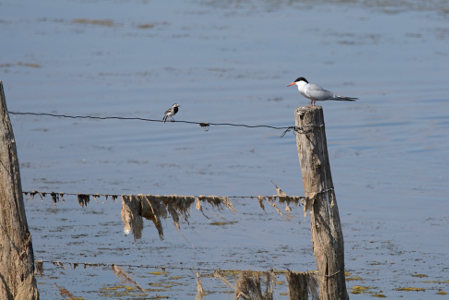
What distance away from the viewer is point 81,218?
37.5 ft

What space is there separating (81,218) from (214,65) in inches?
531

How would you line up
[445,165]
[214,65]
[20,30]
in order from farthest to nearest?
[20,30] → [214,65] → [445,165]

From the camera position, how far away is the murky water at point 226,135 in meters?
9.95

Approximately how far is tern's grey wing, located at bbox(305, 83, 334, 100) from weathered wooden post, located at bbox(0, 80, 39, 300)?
2.95 meters

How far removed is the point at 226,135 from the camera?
1717 cm

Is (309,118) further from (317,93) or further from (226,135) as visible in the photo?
(226,135)

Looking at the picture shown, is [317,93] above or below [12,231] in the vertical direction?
above

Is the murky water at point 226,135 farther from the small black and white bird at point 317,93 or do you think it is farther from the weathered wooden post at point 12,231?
the small black and white bird at point 317,93

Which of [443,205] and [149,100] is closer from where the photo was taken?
[443,205]

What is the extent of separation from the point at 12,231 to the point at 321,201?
2244mm

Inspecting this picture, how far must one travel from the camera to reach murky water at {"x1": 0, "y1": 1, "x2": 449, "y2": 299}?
32.7 feet

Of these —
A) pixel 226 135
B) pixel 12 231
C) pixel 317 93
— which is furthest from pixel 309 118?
pixel 226 135

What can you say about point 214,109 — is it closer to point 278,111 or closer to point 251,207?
point 278,111

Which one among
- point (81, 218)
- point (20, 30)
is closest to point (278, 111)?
point (81, 218)
